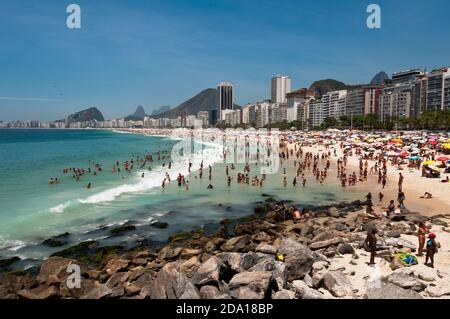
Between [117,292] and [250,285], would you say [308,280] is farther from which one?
[117,292]

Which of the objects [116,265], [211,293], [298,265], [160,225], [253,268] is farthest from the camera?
[160,225]

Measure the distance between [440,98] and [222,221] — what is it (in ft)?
374

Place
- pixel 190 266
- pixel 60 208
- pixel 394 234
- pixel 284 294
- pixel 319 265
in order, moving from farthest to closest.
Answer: pixel 60 208
pixel 394 234
pixel 190 266
pixel 319 265
pixel 284 294

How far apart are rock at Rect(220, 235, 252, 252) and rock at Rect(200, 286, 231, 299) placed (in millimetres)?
4856

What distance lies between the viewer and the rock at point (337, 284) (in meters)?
8.86

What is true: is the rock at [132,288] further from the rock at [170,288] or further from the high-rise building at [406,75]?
the high-rise building at [406,75]

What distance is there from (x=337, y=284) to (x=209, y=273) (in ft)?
10.8

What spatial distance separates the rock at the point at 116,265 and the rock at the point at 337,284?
21.2 ft

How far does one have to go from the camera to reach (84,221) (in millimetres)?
19391

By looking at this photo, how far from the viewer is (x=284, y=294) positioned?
28.3 ft

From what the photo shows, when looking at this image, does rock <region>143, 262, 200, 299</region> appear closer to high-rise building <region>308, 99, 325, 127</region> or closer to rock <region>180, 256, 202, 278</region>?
rock <region>180, 256, 202, 278</region>

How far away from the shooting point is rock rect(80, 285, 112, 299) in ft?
30.2

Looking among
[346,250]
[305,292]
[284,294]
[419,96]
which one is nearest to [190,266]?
[284,294]
